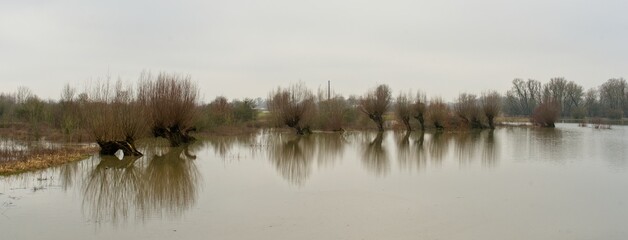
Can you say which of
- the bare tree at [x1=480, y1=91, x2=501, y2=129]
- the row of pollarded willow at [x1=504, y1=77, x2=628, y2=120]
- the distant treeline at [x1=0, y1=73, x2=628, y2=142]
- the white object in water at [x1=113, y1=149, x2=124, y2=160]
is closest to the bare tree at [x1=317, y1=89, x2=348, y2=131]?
the distant treeline at [x1=0, y1=73, x2=628, y2=142]

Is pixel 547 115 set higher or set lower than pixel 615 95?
lower

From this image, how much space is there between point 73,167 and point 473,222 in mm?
11351

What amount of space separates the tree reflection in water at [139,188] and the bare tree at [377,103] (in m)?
26.3

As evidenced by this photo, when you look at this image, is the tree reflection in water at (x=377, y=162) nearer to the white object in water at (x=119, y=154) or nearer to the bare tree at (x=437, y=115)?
the white object in water at (x=119, y=154)

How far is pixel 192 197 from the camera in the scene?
380 inches

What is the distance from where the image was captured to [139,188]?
10641 mm

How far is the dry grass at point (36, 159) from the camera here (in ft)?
41.8

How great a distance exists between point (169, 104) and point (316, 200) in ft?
47.0

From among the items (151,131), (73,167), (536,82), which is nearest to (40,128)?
(151,131)

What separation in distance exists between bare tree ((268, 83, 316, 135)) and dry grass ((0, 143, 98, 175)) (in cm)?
1821

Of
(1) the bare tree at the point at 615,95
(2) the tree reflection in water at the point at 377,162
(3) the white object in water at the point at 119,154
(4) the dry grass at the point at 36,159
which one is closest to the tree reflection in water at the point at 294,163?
(2) the tree reflection in water at the point at 377,162

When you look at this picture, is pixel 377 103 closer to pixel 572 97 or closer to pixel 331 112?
pixel 331 112

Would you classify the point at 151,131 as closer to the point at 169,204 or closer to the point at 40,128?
→ the point at 40,128

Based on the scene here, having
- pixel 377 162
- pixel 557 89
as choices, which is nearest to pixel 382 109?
pixel 377 162
